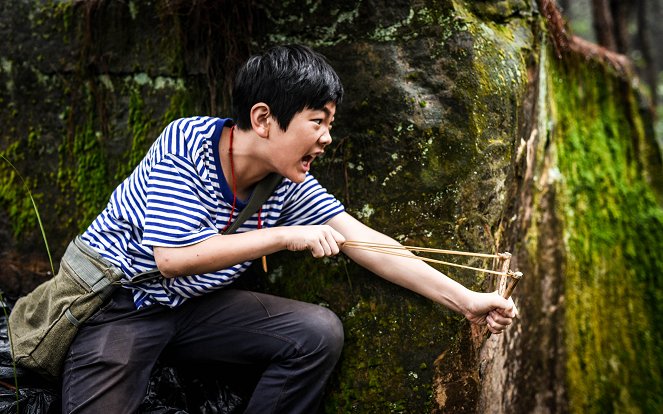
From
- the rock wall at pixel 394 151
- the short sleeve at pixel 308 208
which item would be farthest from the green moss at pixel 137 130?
the short sleeve at pixel 308 208

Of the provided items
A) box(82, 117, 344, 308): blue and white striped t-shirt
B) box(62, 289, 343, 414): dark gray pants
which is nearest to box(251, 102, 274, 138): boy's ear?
box(82, 117, 344, 308): blue and white striped t-shirt

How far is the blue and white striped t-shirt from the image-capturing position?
93.0 inches

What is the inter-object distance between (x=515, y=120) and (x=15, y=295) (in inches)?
121

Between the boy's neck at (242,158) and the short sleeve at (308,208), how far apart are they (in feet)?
0.78

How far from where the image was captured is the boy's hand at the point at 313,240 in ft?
7.86

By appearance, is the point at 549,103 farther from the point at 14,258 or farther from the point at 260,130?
the point at 14,258

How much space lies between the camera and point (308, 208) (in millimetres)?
2816

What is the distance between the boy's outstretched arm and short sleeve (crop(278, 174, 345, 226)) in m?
0.04

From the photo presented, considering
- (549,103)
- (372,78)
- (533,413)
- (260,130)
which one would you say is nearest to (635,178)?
(549,103)

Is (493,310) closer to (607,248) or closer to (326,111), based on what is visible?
(326,111)

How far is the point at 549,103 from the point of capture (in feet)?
13.0

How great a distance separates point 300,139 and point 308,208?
0.45 metres

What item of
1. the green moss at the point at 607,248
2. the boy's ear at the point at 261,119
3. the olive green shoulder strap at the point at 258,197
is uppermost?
the boy's ear at the point at 261,119

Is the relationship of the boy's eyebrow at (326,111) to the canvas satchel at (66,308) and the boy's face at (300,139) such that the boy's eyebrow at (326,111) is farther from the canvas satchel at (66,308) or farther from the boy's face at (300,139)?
the canvas satchel at (66,308)
